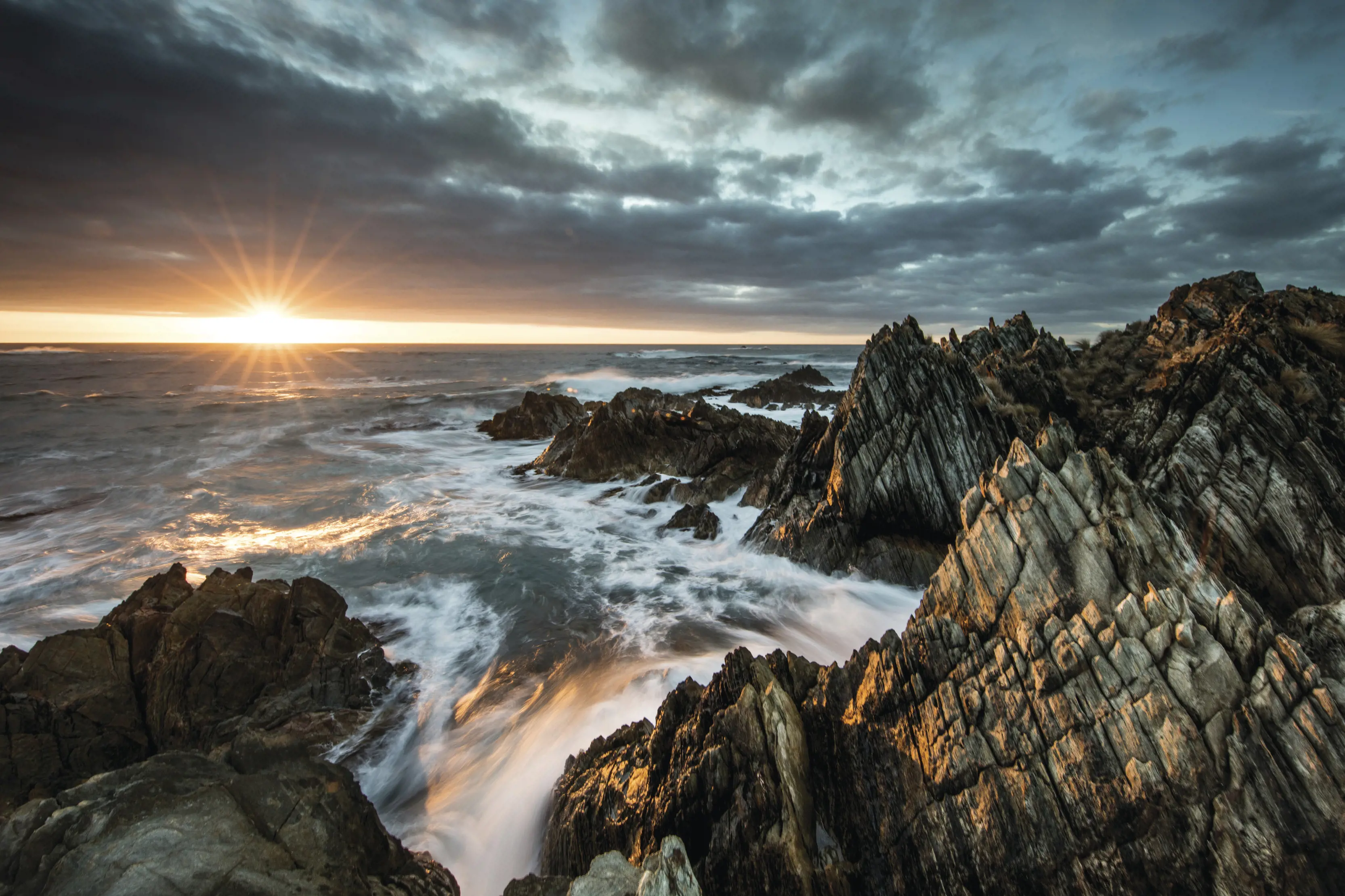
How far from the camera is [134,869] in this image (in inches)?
149

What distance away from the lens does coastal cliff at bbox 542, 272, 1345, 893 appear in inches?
169

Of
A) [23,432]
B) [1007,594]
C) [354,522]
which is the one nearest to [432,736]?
[1007,594]

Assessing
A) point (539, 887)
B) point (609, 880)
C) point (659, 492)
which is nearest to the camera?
point (609, 880)

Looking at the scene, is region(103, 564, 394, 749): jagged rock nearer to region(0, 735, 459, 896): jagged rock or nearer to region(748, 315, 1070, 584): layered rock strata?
region(0, 735, 459, 896): jagged rock

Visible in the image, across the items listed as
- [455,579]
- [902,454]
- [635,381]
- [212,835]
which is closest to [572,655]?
[455,579]

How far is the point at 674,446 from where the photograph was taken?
24047 mm

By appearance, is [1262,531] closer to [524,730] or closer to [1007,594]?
[1007,594]

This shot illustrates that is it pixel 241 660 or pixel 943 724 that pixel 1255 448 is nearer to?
pixel 943 724

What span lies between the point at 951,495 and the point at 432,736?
41.2 feet

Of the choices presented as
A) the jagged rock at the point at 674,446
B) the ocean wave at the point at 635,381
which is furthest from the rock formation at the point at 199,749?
the ocean wave at the point at 635,381

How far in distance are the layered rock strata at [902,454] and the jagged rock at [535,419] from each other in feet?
80.0

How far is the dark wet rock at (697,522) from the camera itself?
17.8m

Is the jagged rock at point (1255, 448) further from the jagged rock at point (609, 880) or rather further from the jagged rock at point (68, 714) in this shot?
the jagged rock at point (68, 714)

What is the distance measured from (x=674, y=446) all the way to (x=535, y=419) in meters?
16.8
